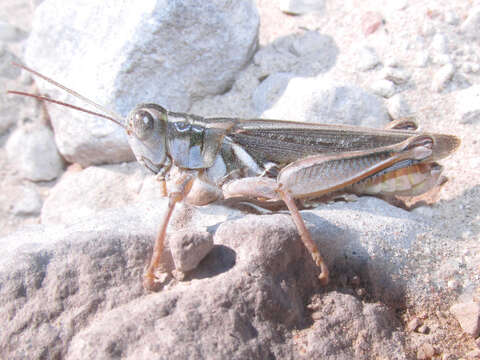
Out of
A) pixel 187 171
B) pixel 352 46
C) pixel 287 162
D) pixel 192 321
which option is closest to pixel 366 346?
pixel 192 321

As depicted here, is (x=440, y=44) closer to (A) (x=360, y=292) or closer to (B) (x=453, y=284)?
(B) (x=453, y=284)

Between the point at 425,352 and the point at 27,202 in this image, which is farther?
the point at 27,202

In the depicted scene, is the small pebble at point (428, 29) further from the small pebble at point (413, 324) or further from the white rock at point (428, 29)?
the small pebble at point (413, 324)

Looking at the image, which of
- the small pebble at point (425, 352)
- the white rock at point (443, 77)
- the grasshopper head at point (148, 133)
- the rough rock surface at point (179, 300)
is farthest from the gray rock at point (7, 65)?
the small pebble at point (425, 352)

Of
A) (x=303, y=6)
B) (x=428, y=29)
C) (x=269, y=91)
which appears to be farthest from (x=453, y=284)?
(x=303, y=6)

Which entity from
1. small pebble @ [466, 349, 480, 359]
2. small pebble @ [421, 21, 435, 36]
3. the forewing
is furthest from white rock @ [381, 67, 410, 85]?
small pebble @ [466, 349, 480, 359]

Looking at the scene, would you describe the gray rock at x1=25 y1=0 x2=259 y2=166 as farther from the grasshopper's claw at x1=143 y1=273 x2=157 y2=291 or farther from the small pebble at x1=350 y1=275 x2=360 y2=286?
the small pebble at x1=350 y1=275 x2=360 y2=286
